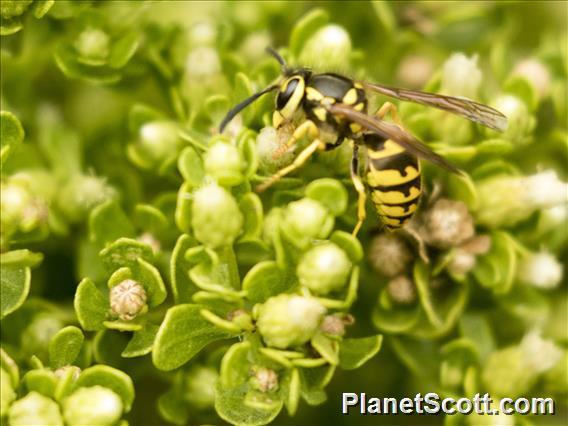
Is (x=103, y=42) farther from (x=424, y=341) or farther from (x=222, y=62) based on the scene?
(x=424, y=341)

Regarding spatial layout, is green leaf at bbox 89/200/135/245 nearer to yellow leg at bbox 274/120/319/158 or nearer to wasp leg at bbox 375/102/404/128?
yellow leg at bbox 274/120/319/158

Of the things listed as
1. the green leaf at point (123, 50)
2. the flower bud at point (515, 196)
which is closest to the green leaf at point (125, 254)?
the green leaf at point (123, 50)

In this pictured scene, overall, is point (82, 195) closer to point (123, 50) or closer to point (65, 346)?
point (123, 50)

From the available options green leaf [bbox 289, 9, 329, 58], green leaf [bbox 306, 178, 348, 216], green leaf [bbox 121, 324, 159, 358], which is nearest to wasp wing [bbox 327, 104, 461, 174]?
green leaf [bbox 306, 178, 348, 216]

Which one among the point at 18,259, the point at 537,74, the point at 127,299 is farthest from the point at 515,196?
the point at 18,259

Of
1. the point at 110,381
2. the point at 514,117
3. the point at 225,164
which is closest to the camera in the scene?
the point at 110,381

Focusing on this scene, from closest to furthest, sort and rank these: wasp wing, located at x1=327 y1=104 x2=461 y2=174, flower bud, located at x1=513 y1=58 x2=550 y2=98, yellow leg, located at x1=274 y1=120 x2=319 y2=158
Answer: wasp wing, located at x1=327 y1=104 x2=461 y2=174 → yellow leg, located at x1=274 y1=120 x2=319 y2=158 → flower bud, located at x1=513 y1=58 x2=550 y2=98
